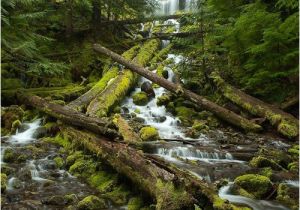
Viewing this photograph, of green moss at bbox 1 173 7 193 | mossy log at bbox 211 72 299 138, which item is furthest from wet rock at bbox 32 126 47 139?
mossy log at bbox 211 72 299 138

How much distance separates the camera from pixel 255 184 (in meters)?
8.06

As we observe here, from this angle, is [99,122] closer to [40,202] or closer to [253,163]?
[40,202]

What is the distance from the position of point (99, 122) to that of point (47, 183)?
2.17m

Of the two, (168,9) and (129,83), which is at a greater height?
(168,9)

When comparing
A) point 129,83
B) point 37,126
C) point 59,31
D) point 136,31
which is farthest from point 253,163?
point 136,31

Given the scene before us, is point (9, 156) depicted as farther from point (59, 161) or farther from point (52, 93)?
point (52, 93)

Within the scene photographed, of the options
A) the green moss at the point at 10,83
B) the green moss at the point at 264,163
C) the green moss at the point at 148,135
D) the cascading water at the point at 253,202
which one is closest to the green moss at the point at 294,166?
the green moss at the point at 264,163

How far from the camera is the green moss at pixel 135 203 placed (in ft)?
23.7

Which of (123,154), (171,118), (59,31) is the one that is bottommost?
(171,118)

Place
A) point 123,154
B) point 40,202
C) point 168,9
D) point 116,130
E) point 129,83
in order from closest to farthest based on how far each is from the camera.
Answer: point 40,202, point 123,154, point 116,130, point 129,83, point 168,9

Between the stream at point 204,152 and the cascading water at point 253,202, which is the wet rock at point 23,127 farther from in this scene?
the cascading water at point 253,202

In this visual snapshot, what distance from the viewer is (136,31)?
89.9 feet

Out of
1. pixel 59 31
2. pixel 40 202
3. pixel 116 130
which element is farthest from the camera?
pixel 59 31

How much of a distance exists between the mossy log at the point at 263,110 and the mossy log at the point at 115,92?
149 inches
